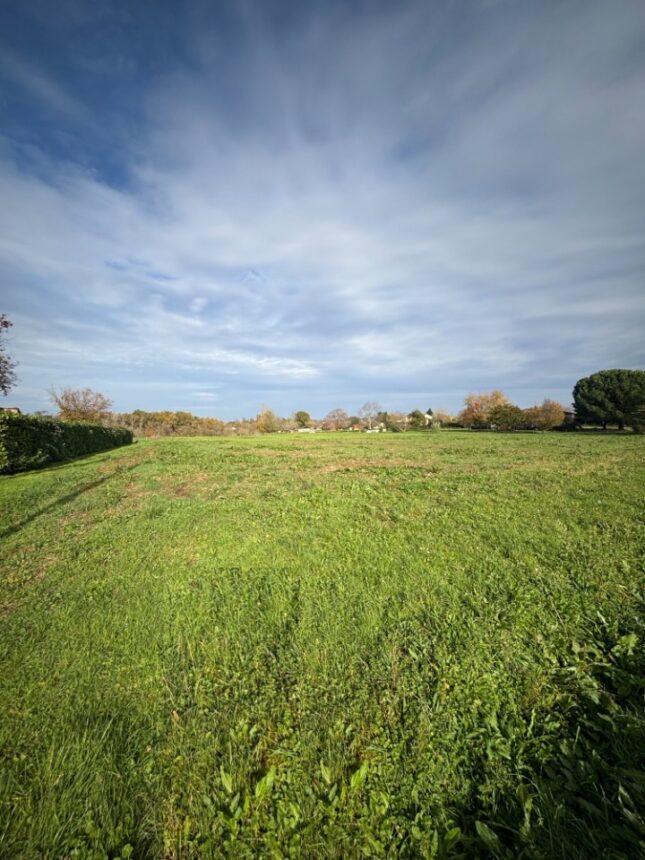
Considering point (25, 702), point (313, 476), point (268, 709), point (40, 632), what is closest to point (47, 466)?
→ point (313, 476)

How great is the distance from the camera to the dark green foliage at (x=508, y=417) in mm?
73875

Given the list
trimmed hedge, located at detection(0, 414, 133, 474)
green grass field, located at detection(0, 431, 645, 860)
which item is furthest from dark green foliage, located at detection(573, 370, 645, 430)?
trimmed hedge, located at detection(0, 414, 133, 474)

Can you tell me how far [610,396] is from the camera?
191 ft

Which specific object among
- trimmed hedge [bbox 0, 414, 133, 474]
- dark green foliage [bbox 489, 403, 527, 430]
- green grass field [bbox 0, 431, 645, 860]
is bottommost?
green grass field [bbox 0, 431, 645, 860]

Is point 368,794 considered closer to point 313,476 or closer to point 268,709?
point 268,709

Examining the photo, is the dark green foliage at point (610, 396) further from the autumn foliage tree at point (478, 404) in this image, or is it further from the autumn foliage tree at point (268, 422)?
the autumn foliage tree at point (268, 422)

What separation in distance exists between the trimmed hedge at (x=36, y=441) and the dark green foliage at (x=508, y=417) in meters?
74.7

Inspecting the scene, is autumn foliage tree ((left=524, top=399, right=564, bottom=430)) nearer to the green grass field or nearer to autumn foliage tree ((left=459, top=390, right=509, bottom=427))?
autumn foliage tree ((left=459, top=390, right=509, bottom=427))

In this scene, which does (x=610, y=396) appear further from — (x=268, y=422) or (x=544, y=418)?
(x=268, y=422)

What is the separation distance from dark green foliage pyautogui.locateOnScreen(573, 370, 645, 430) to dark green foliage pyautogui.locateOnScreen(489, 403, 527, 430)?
1166 centimetres

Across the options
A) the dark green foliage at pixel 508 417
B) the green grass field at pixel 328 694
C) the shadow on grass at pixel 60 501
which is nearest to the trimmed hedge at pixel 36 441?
the shadow on grass at pixel 60 501

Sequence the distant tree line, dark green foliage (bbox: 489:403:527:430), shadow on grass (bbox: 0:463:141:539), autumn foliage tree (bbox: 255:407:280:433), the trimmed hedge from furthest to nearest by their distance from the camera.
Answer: autumn foliage tree (bbox: 255:407:280:433)
dark green foliage (bbox: 489:403:527:430)
the distant tree line
the trimmed hedge
shadow on grass (bbox: 0:463:141:539)

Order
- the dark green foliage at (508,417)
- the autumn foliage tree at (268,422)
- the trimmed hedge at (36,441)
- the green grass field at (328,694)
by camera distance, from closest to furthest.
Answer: the green grass field at (328,694)
the trimmed hedge at (36,441)
the dark green foliage at (508,417)
the autumn foliage tree at (268,422)

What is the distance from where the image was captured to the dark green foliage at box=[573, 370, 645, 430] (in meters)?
54.9
